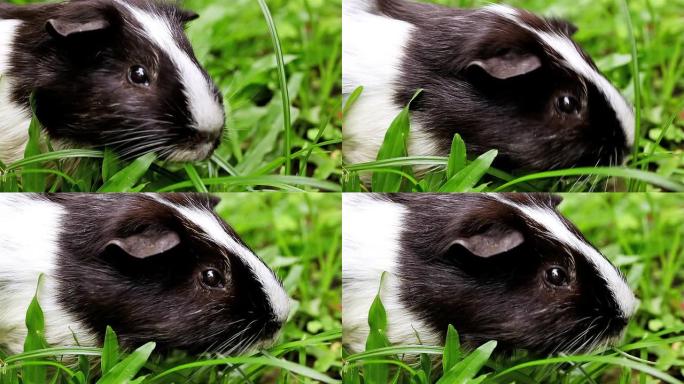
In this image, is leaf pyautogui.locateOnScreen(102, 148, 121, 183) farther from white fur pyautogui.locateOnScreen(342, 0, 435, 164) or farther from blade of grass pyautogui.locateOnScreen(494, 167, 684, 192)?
blade of grass pyautogui.locateOnScreen(494, 167, 684, 192)

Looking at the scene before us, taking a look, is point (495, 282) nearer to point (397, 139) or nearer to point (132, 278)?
point (397, 139)

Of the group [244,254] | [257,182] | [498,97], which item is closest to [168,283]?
[244,254]

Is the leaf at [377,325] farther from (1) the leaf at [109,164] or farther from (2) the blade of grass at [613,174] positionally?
(1) the leaf at [109,164]

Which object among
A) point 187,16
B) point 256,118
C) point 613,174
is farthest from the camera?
point 256,118

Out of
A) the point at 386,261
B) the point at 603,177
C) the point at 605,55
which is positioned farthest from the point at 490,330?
the point at 605,55

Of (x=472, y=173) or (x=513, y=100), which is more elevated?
(x=513, y=100)

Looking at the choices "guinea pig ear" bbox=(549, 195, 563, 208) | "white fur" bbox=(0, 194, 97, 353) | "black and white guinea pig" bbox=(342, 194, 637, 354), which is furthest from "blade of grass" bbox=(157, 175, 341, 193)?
"guinea pig ear" bbox=(549, 195, 563, 208)
